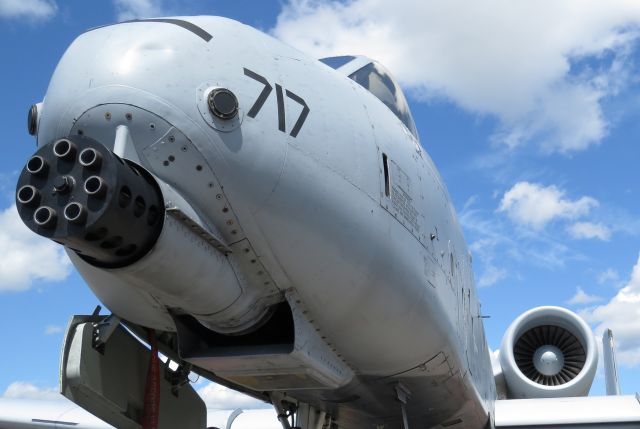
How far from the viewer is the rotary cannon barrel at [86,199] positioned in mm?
3525

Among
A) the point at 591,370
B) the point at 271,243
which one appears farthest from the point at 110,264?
the point at 591,370

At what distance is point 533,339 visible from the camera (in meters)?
12.3

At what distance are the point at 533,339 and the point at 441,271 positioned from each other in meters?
6.96

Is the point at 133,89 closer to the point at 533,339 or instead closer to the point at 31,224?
the point at 31,224

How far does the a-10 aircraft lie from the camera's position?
12.8 ft

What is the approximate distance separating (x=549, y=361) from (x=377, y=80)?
733 centimetres

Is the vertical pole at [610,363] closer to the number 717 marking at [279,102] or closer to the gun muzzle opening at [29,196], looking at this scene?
the number 717 marking at [279,102]

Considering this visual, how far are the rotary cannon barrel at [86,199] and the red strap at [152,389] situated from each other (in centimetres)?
175

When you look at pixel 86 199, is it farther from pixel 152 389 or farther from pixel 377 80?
pixel 377 80

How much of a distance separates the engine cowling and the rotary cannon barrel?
9.34 metres

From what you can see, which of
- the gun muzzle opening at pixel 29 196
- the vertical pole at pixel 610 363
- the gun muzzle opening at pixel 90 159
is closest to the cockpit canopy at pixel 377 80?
the gun muzzle opening at pixel 90 159

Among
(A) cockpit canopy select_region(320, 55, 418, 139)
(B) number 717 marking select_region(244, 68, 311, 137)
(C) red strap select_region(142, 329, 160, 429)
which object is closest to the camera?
(B) number 717 marking select_region(244, 68, 311, 137)

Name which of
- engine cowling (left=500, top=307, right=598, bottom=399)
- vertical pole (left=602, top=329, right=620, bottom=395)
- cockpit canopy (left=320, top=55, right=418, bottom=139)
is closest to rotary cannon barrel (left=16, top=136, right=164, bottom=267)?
cockpit canopy (left=320, top=55, right=418, bottom=139)

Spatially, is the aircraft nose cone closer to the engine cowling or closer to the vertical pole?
the engine cowling
